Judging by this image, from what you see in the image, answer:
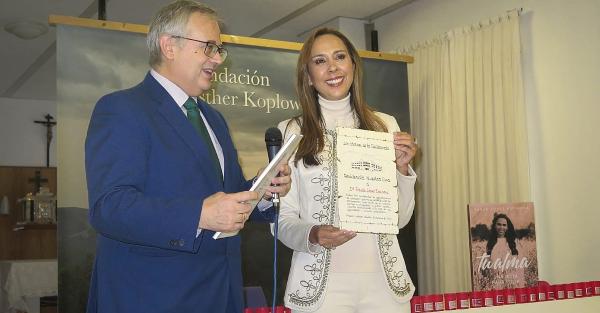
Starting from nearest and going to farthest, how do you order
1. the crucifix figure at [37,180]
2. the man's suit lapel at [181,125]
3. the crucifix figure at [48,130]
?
the man's suit lapel at [181,125], the crucifix figure at [37,180], the crucifix figure at [48,130]

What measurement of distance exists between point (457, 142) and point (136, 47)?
2619mm

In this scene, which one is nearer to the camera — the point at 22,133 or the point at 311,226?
the point at 311,226

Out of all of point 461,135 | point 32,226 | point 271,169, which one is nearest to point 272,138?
point 271,169

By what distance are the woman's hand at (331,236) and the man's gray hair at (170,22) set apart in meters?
0.67

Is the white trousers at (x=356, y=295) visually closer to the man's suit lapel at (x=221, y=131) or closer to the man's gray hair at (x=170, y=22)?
the man's suit lapel at (x=221, y=131)

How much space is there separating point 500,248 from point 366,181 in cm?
169

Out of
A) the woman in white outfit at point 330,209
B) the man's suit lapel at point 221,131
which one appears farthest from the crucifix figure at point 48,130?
the man's suit lapel at point 221,131

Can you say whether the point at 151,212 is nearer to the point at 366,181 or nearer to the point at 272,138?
the point at 272,138

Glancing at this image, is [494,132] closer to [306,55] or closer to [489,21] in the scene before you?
[489,21]

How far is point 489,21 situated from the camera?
178 inches

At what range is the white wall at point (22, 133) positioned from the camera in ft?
30.5

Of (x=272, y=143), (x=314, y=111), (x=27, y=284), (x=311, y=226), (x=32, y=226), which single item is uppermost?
(x=314, y=111)

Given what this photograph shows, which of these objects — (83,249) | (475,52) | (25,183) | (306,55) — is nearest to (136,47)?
(83,249)

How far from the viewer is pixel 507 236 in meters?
3.27
